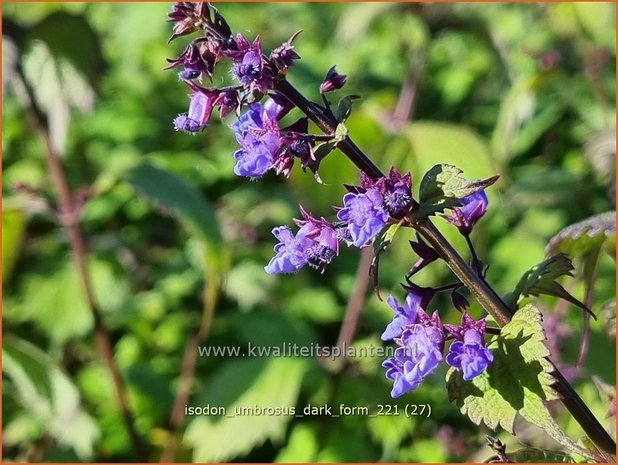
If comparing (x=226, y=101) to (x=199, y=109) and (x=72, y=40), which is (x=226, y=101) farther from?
(x=72, y=40)

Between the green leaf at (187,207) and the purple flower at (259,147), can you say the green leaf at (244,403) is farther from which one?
the purple flower at (259,147)

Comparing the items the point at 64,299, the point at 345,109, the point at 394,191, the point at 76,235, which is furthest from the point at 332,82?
the point at 64,299

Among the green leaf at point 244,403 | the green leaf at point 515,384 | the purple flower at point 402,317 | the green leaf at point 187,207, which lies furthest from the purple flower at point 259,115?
the green leaf at point 244,403

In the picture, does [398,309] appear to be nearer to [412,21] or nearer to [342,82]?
[342,82]

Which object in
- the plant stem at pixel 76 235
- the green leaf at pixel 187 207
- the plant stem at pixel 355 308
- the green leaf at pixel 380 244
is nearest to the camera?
the green leaf at pixel 380 244

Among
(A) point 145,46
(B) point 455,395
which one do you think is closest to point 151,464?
(B) point 455,395

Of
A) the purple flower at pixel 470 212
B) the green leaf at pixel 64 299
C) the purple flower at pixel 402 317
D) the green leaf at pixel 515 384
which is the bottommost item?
the green leaf at pixel 515 384
